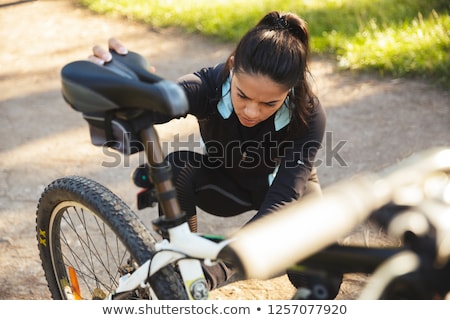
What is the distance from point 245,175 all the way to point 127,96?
1.12 m

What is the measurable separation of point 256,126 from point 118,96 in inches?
39.4

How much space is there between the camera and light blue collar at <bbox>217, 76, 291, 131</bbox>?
2.37 metres

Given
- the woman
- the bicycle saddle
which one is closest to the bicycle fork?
the bicycle saddle

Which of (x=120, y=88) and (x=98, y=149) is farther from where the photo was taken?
(x=98, y=149)

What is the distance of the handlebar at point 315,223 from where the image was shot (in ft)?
3.85

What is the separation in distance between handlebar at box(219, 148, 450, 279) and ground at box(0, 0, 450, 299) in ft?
4.28

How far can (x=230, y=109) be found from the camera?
238 centimetres

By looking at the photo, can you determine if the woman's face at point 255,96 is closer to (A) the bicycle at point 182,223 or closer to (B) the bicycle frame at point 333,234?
(A) the bicycle at point 182,223

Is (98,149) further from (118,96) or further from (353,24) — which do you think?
(353,24)

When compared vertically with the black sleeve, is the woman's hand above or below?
above

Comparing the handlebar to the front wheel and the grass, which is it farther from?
the grass
